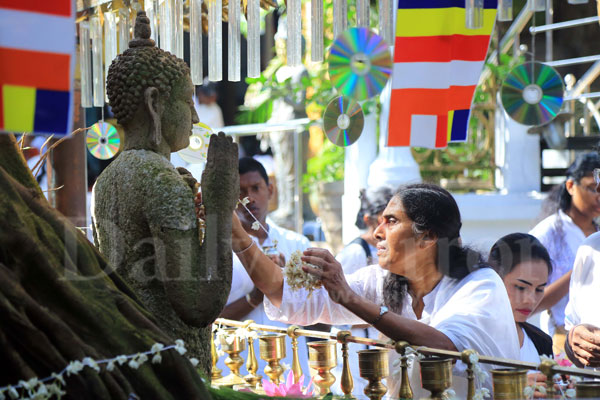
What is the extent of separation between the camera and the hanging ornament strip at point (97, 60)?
3.72 metres

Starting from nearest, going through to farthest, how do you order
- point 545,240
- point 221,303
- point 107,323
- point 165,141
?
1. point 107,323
2. point 221,303
3. point 165,141
4. point 545,240

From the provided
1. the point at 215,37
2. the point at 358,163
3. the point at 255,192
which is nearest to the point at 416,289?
the point at 215,37

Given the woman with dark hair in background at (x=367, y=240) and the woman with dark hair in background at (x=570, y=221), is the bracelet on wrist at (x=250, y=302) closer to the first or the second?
the woman with dark hair in background at (x=367, y=240)

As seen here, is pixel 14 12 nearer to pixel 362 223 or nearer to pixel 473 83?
pixel 473 83

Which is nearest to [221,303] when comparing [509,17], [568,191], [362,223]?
[509,17]

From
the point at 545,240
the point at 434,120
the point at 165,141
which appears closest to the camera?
the point at 165,141

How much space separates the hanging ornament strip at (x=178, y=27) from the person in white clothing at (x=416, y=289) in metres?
0.96

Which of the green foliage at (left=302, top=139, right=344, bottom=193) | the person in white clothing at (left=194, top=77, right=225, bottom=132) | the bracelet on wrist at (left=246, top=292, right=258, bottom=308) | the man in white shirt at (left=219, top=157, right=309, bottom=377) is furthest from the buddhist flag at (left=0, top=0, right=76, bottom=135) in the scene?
the person in white clothing at (left=194, top=77, right=225, bottom=132)

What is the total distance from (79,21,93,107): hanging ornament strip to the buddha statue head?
1.41m

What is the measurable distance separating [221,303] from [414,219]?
969 mm

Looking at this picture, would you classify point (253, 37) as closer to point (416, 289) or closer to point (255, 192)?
point (416, 289)

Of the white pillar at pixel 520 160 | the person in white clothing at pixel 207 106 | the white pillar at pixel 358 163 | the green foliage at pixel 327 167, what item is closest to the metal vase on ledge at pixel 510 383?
the white pillar at pixel 358 163

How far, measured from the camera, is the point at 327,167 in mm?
8391

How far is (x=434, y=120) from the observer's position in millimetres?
3051
